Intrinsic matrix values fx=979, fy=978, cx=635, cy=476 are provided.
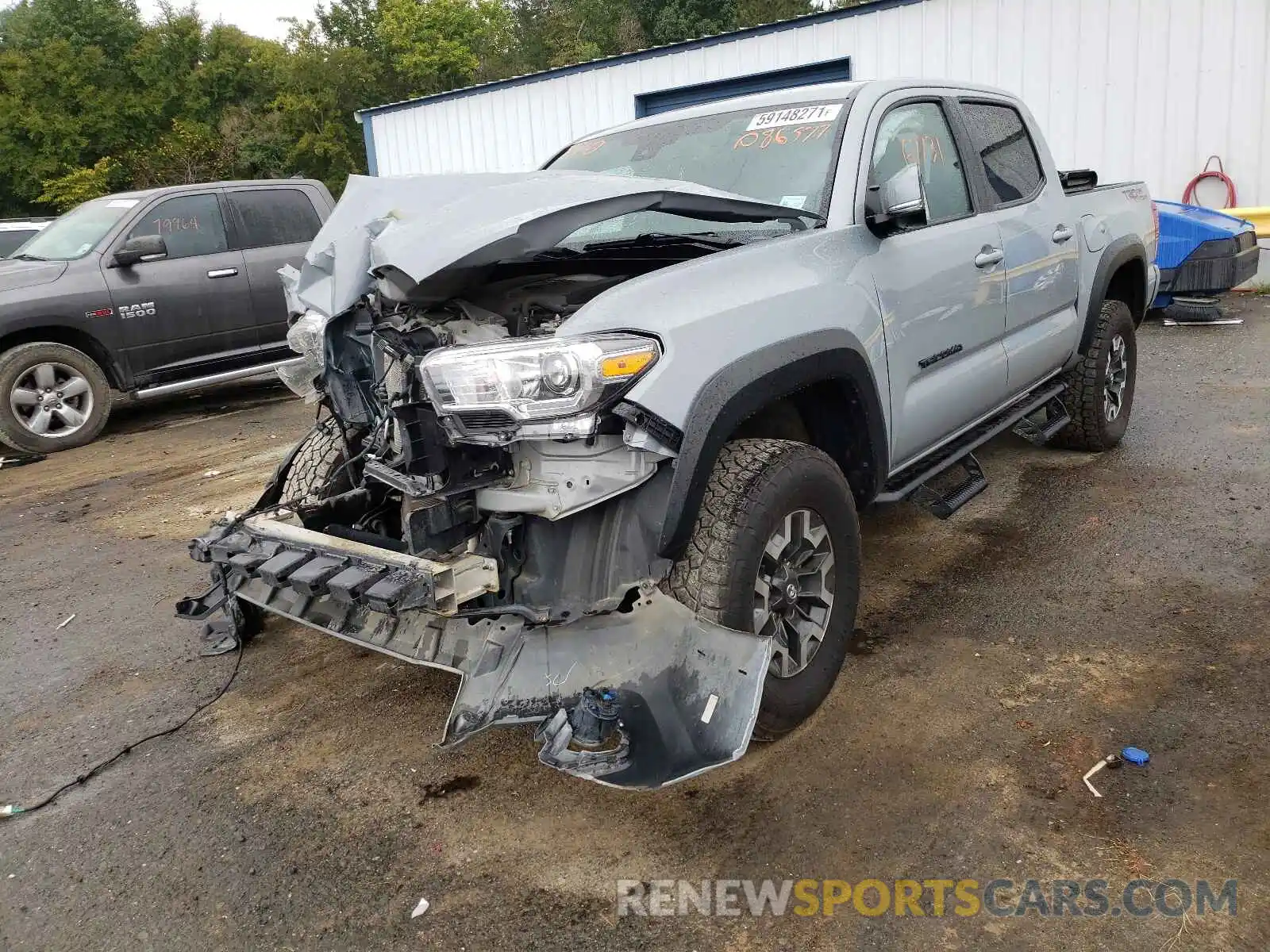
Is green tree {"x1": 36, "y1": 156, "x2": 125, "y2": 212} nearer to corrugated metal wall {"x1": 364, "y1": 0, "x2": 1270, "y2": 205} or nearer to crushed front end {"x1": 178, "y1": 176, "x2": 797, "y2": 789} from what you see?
corrugated metal wall {"x1": 364, "y1": 0, "x2": 1270, "y2": 205}

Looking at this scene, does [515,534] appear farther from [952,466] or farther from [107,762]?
[952,466]

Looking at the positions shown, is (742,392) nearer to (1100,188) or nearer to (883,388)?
(883,388)

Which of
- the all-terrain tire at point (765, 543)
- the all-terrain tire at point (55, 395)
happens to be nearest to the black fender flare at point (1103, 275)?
the all-terrain tire at point (765, 543)

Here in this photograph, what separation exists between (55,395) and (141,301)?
96 cm

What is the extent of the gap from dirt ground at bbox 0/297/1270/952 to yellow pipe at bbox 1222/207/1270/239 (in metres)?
7.34

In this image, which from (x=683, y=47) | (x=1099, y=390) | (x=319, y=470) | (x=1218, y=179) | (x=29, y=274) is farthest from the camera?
(x=683, y=47)

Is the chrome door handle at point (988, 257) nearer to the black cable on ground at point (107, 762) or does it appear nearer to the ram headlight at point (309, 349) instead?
the ram headlight at point (309, 349)

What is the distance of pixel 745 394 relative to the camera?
2684 mm

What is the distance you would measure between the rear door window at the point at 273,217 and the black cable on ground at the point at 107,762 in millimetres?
5702

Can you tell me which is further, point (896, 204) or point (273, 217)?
point (273, 217)

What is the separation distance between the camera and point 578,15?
5106 centimetres

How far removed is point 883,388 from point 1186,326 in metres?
7.52

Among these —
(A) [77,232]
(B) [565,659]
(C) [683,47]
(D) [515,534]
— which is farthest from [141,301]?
(C) [683,47]

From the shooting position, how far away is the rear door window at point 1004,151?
Answer: 4.37 metres
